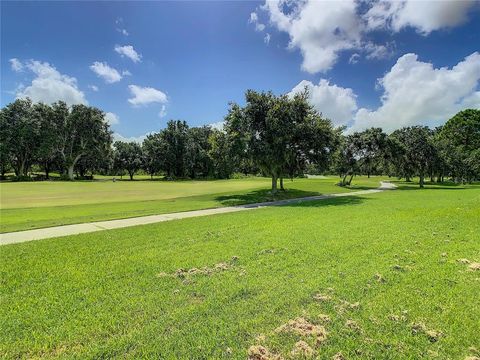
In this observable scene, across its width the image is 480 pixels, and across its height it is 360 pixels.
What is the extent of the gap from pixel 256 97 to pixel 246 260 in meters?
18.7

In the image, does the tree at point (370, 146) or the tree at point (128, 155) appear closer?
the tree at point (370, 146)

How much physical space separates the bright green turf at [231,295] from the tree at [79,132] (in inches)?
2493

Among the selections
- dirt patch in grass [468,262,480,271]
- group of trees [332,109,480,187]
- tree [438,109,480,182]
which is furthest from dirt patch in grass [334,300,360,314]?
tree [438,109,480,182]

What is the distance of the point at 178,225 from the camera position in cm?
1020

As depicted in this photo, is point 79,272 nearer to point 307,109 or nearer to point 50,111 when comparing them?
point 307,109

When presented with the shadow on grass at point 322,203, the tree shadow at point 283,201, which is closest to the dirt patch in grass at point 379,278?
the shadow on grass at point 322,203

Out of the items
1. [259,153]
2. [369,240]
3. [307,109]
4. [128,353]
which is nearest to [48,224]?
[128,353]

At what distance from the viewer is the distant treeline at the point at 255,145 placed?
22.5 m

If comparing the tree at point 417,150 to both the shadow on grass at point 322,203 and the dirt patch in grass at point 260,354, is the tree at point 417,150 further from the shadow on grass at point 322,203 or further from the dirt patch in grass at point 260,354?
the dirt patch in grass at point 260,354

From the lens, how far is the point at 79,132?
63.3 meters

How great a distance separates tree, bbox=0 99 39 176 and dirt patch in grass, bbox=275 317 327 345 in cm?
6678

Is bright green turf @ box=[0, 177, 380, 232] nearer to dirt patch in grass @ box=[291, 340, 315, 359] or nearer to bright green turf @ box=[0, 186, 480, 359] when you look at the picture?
bright green turf @ box=[0, 186, 480, 359]

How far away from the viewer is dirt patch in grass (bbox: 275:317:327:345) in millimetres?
3252

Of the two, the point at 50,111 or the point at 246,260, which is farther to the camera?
the point at 50,111
